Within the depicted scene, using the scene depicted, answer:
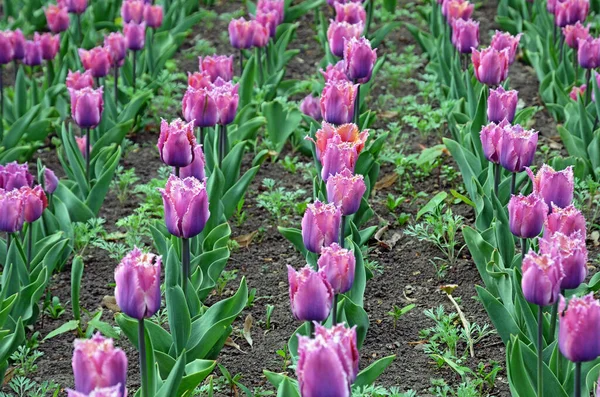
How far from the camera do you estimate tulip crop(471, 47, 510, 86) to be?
3.77 m

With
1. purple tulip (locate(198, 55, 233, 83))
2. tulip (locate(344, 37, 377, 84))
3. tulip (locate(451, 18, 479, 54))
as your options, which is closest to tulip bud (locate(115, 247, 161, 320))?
tulip (locate(344, 37, 377, 84))

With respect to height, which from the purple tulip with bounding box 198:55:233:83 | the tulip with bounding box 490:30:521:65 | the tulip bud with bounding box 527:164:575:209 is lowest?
the purple tulip with bounding box 198:55:233:83

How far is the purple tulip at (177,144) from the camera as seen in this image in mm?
3037

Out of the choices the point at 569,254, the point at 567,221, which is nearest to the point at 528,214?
the point at 567,221

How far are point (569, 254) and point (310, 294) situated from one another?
2.00 ft

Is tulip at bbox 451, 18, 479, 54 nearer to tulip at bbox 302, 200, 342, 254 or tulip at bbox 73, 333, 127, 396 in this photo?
tulip at bbox 302, 200, 342, 254

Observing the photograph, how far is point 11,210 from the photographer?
3.05 m

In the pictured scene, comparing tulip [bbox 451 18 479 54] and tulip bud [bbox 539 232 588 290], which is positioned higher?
tulip bud [bbox 539 232 588 290]

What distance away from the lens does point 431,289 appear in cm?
349

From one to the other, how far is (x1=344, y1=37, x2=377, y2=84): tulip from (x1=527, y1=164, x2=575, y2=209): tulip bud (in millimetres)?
1202

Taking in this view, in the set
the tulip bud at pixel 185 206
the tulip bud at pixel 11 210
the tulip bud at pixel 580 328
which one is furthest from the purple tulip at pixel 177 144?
the tulip bud at pixel 580 328

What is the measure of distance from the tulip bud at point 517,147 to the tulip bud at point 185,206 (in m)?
0.99

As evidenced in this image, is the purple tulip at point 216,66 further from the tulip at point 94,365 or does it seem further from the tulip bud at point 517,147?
the tulip at point 94,365

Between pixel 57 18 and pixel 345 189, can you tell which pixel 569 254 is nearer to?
pixel 345 189
